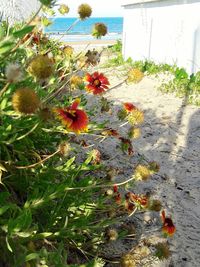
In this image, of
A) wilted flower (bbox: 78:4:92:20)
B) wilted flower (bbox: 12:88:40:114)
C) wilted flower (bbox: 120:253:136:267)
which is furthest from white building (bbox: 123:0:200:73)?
wilted flower (bbox: 12:88:40:114)

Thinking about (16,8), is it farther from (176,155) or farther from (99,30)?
(99,30)

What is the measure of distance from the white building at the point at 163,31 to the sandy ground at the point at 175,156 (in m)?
1.53

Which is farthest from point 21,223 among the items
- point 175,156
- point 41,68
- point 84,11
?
point 175,156

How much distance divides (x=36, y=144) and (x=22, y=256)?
961mm

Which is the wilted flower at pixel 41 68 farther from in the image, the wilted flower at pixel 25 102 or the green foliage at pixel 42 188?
the wilted flower at pixel 25 102

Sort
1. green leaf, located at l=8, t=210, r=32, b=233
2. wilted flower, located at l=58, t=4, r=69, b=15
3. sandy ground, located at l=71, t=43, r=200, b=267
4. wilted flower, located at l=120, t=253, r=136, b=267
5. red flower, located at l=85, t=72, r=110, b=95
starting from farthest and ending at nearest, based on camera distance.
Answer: wilted flower, located at l=58, t=4, r=69, b=15 < sandy ground, located at l=71, t=43, r=200, b=267 < red flower, located at l=85, t=72, r=110, b=95 < wilted flower, located at l=120, t=253, r=136, b=267 < green leaf, located at l=8, t=210, r=32, b=233

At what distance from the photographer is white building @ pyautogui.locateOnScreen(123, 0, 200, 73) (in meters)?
7.76

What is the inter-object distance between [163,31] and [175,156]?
5.57 meters

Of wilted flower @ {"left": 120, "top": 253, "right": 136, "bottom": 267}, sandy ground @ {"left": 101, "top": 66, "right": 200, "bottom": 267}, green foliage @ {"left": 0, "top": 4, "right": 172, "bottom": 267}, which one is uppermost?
green foliage @ {"left": 0, "top": 4, "right": 172, "bottom": 267}

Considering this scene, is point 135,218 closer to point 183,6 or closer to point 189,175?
point 189,175

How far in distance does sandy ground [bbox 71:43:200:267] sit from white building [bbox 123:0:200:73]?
153 centimetres

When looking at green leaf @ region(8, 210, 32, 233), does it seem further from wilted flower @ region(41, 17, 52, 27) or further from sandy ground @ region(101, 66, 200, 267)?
wilted flower @ region(41, 17, 52, 27)

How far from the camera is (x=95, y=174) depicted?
10.9ft

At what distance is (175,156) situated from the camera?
4.07 metres
